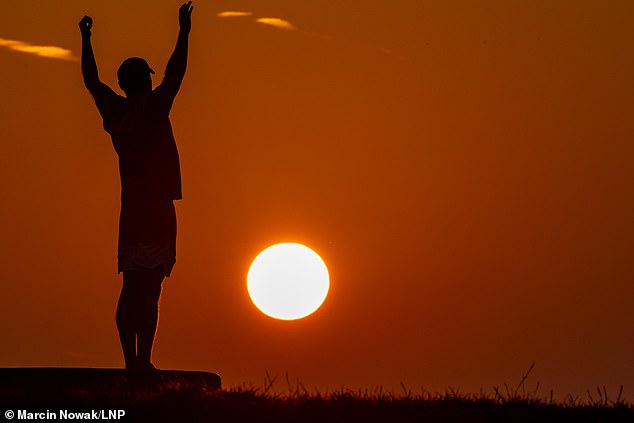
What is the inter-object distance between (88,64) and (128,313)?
7.59ft

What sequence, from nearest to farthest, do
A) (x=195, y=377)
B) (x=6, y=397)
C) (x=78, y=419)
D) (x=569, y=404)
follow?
1. (x=78, y=419)
2. (x=6, y=397)
3. (x=569, y=404)
4. (x=195, y=377)

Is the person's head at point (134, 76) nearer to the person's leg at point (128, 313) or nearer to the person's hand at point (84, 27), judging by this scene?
the person's hand at point (84, 27)

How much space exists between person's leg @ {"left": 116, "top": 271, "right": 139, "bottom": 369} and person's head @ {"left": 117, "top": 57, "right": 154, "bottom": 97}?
1.68 metres

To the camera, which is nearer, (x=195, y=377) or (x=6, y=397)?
(x=6, y=397)

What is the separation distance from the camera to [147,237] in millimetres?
10922

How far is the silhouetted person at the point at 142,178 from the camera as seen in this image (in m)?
10.9

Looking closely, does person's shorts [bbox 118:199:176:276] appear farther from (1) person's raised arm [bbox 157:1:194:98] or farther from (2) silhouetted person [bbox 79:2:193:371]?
(1) person's raised arm [bbox 157:1:194:98]

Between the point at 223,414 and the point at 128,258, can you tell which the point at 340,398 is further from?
the point at 128,258

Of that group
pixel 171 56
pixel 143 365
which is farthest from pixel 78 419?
pixel 171 56

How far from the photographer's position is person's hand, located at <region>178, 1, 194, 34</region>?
427 inches

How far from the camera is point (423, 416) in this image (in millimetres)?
9500

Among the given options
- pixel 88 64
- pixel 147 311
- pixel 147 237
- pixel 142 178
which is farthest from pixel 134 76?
pixel 147 311

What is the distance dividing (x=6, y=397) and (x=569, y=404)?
4.75 meters

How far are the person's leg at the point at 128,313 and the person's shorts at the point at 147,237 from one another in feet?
0.39
